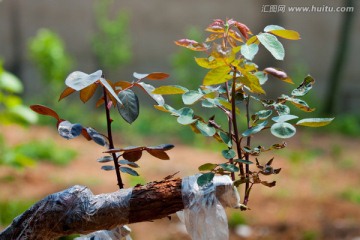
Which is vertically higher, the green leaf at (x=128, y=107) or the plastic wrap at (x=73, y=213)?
the green leaf at (x=128, y=107)

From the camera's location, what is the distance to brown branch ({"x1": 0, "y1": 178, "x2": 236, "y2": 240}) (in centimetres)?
102

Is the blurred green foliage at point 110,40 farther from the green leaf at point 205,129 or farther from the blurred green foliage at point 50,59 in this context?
the green leaf at point 205,129

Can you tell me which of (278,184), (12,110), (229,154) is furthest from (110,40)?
(229,154)

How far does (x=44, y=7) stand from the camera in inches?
283

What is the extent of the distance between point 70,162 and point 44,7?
297 cm

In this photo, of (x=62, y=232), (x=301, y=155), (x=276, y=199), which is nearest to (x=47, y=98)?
(x=301, y=155)

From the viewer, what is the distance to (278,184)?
429 centimetres

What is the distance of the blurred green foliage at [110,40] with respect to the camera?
6.62 metres

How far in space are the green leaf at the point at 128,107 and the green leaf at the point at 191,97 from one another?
0.27ft

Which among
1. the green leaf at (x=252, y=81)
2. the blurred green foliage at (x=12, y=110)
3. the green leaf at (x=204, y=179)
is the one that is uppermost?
the green leaf at (x=252, y=81)

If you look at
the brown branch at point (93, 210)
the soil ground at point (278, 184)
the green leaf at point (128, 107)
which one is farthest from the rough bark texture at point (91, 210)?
the soil ground at point (278, 184)

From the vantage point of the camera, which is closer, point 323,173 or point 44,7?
point 323,173

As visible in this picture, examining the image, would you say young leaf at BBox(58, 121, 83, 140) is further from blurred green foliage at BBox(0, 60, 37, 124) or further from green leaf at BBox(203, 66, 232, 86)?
blurred green foliage at BBox(0, 60, 37, 124)

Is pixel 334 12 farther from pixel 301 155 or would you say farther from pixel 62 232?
pixel 62 232
